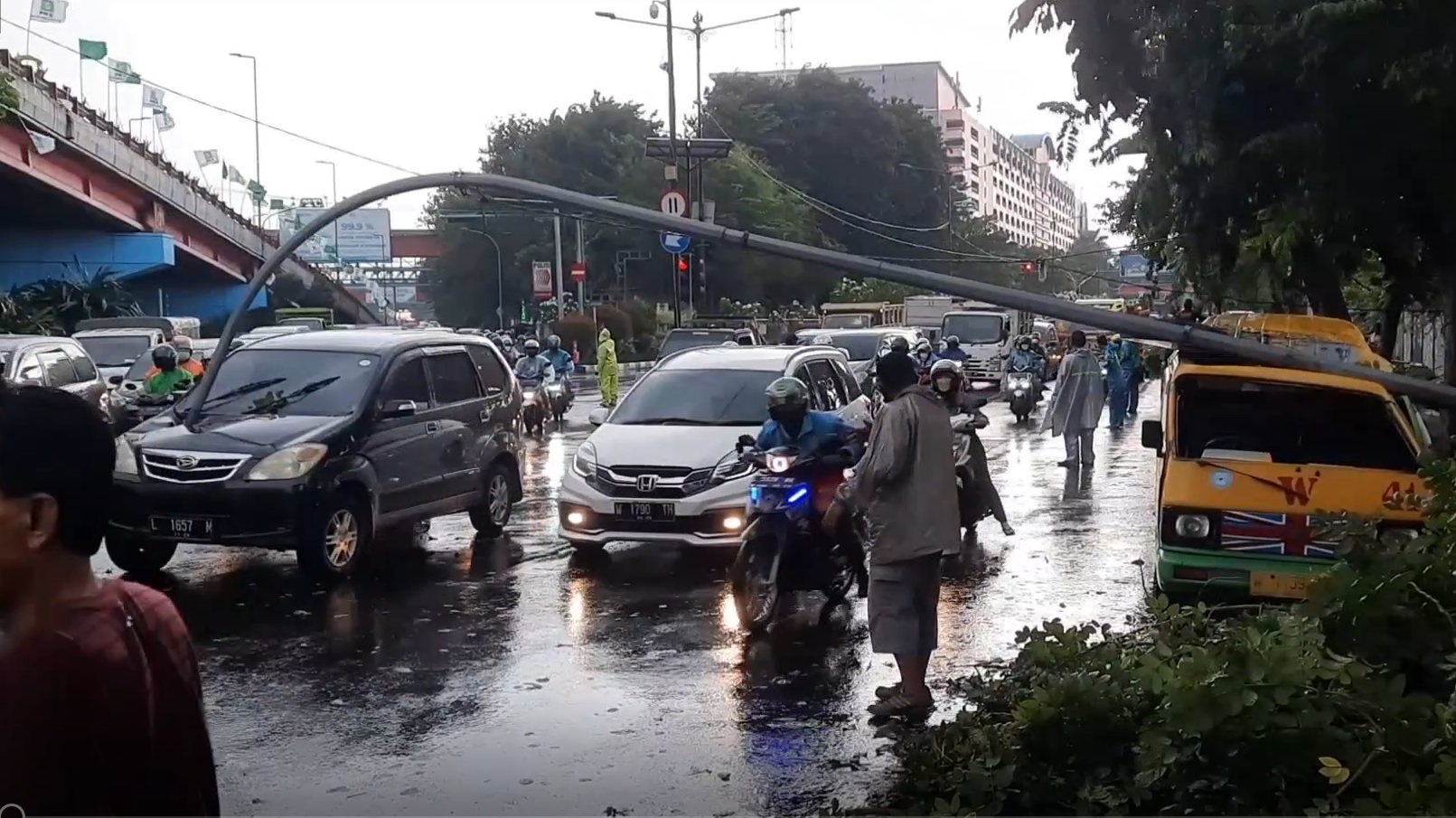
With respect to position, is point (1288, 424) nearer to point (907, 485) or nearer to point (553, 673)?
point (907, 485)

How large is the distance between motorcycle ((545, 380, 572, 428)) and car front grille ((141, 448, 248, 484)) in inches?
527

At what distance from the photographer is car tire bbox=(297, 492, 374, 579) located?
9.84m

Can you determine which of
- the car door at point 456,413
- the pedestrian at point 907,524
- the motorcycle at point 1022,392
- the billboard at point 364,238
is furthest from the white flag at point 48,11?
the billboard at point 364,238

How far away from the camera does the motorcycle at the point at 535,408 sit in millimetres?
21906

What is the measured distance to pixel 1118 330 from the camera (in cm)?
540

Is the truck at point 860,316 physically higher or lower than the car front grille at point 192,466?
higher

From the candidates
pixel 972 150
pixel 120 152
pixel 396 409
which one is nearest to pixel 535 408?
pixel 396 409

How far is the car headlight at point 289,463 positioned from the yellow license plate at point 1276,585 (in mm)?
6126

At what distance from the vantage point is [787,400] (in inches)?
340

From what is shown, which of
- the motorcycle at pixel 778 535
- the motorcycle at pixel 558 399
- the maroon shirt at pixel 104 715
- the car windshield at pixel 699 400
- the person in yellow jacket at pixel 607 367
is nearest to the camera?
the maroon shirt at pixel 104 715

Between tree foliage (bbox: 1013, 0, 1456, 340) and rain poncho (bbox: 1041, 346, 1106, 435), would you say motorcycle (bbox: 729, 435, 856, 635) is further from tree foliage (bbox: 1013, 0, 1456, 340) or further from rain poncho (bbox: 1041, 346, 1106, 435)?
rain poncho (bbox: 1041, 346, 1106, 435)

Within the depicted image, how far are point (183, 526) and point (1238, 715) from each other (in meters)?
7.46

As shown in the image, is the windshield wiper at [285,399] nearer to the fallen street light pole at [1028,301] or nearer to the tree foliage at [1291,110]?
the fallen street light pole at [1028,301]

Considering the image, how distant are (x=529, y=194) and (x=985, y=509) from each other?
639 cm
